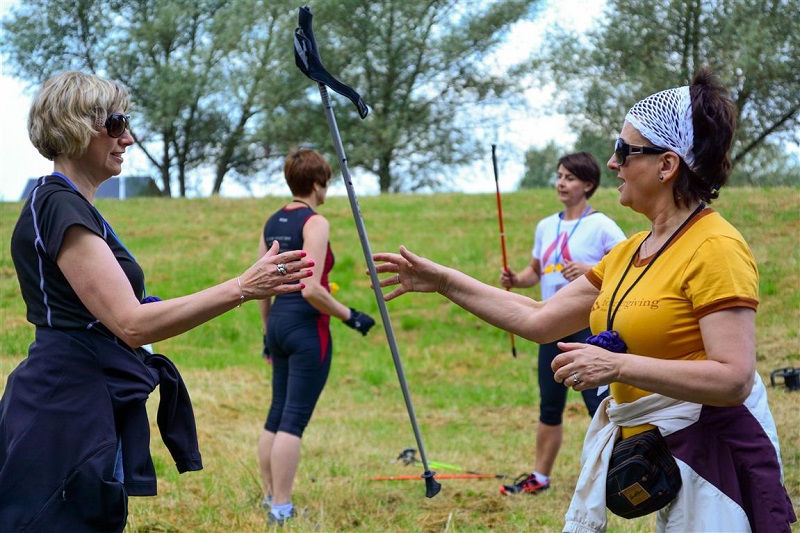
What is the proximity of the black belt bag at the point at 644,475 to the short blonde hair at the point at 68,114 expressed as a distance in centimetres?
190

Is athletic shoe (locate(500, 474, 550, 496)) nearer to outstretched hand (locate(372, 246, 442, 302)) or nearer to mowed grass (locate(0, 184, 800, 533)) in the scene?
mowed grass (locate(0, 184, 800, 533))

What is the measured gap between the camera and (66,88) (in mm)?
2857

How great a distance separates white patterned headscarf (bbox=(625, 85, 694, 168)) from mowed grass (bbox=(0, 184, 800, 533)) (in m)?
2.62

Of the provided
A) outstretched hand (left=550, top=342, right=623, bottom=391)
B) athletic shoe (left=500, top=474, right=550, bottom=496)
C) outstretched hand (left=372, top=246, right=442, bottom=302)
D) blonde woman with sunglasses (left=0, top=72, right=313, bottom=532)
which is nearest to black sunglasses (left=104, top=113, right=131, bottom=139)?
blonde woman with sunglasses (left=0, top=72, right=313, bottom=532)

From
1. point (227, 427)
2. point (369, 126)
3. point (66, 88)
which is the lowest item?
point (227, 427)

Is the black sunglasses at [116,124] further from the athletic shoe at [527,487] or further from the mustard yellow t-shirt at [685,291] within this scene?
the athletic shoe at [527,487]

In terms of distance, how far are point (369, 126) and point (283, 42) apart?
3725mm

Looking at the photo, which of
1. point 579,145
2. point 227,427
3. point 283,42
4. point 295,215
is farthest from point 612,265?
point 283,42

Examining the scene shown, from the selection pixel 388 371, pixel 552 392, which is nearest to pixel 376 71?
pixel 388 371

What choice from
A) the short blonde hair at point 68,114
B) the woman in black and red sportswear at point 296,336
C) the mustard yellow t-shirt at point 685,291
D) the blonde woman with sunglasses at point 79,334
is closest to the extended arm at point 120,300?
the blonde woman with sunglasses at point 79,334

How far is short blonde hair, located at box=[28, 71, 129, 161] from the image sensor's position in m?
2.83

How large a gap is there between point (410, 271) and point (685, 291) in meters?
1.15

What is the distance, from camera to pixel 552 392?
5.91 metres

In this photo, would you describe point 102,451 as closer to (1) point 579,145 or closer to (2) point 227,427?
(2) point 227,427
